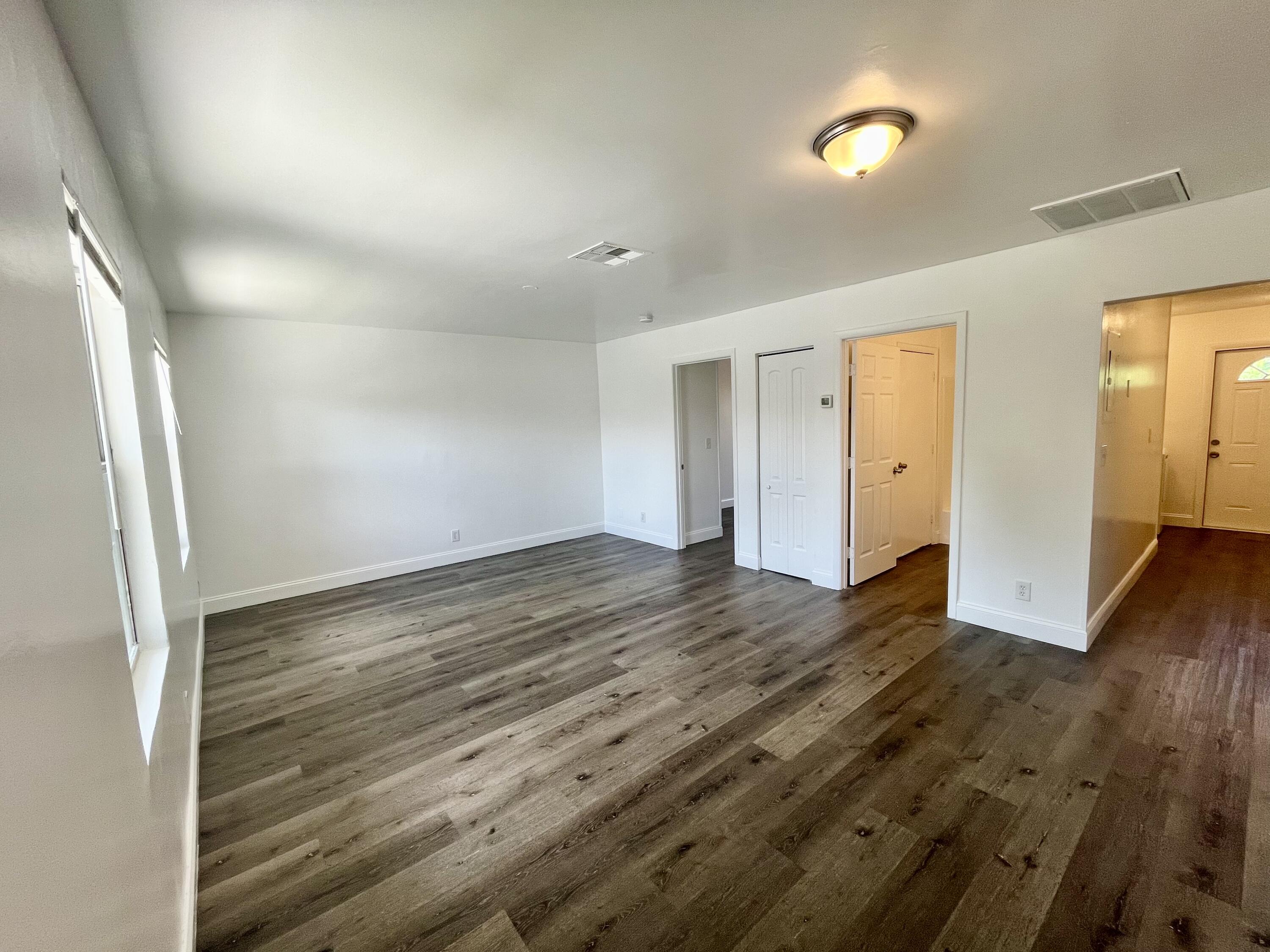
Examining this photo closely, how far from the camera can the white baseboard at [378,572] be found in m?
4.64

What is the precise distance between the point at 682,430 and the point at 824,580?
2.40 metres

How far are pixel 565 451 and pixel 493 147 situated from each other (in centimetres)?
493

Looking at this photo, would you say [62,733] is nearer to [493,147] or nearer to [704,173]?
[493,147]

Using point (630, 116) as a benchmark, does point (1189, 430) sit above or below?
below

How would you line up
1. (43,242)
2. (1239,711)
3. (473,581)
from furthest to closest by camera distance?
(473,581), (1239,711), (43,242)

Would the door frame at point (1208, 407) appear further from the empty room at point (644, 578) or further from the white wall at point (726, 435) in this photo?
the white wall at point (726, 435)

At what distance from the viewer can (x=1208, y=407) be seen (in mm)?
6137

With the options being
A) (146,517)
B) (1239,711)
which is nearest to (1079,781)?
(1239,711)

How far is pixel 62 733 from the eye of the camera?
2.56 ft

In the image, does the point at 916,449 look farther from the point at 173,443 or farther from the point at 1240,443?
the point at 173,443


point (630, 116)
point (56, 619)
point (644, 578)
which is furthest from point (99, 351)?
point (644, 578)

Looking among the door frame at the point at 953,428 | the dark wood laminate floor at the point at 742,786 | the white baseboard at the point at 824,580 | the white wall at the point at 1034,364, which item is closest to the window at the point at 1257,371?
the dark wood laminate floor at the point at 742,786

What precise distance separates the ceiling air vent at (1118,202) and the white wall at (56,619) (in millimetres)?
3676

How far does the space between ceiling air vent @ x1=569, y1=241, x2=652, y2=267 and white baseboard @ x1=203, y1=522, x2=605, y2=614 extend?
392 centimetres
